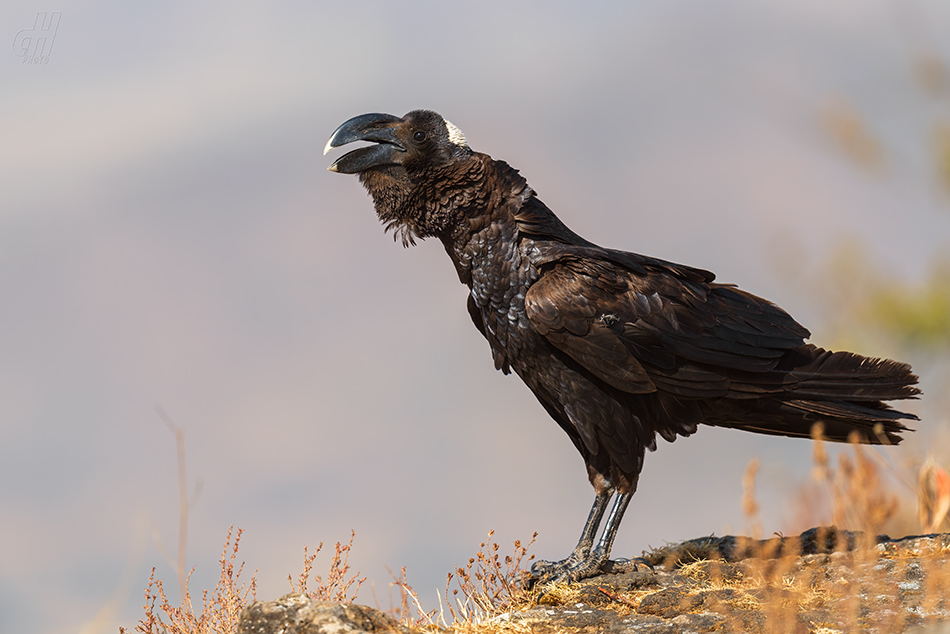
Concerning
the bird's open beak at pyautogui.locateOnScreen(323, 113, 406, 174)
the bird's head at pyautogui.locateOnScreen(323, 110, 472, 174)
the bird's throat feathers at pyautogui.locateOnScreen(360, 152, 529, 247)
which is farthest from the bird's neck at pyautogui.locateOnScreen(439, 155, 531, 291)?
the bird's open beak at pyautogui.locateOnScreen(323, 113, 406, 174)

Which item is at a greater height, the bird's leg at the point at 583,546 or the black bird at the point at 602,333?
the black bird at the point at 602,333

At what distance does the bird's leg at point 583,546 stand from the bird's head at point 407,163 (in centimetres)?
182

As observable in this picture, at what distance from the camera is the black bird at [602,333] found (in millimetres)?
→ 4641

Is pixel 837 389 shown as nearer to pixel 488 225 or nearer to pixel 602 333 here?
pixel 602 333

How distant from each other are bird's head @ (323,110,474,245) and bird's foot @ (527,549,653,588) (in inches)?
79.5

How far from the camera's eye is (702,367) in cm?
475

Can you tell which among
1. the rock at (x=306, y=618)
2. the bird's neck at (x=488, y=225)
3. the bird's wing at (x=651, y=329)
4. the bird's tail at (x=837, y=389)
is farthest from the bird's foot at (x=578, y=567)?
the bird's neck at (x=488, y=225)

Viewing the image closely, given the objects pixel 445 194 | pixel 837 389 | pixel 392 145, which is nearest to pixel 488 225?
pixel 445 194

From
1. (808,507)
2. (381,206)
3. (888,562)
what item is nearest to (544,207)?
(381,206)

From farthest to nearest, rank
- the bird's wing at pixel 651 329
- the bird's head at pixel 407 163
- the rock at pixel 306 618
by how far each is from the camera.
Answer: the bird's head at pixel 407 163
the bird's wing at pixel 651 329
the rock at pixel 306 618

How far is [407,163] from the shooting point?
5.04 m

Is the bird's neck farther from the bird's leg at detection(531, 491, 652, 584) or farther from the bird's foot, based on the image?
the bird's foot

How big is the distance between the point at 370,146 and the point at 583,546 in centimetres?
264

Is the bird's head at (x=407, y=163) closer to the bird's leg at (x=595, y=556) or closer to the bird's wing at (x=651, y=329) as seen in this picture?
the bird's wing at (x=651, y=329)
